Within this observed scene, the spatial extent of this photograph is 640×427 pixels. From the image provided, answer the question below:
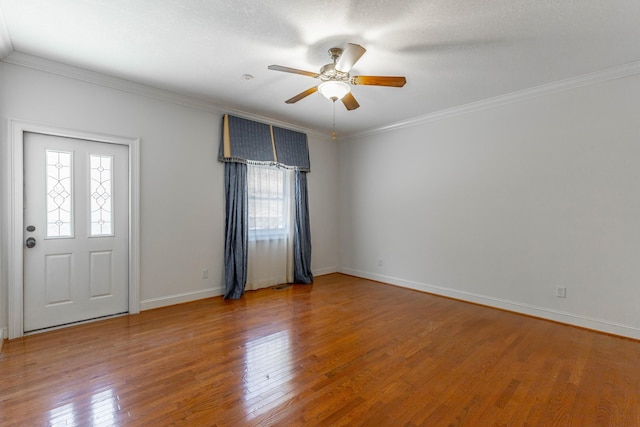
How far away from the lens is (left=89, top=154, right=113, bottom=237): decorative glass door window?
3285 millimetres

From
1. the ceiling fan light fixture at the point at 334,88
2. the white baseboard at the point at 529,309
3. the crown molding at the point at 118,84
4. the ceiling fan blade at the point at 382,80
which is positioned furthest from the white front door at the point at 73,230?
the white baseboard at the point at 529,309

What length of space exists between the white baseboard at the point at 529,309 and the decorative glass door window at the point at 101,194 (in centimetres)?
409

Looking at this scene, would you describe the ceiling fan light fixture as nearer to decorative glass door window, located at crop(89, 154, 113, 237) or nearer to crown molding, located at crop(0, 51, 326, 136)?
crown molding, located at crop(0, 51, 326, 136)

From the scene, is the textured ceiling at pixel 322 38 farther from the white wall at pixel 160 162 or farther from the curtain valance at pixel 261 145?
the curtain valance at pixel 261 145

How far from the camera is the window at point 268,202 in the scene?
185 inches

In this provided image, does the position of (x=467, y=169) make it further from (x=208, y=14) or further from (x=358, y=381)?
(x=208, y=14)

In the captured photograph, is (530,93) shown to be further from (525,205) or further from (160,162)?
(160,162)

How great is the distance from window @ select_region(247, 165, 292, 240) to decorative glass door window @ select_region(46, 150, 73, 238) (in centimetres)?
215

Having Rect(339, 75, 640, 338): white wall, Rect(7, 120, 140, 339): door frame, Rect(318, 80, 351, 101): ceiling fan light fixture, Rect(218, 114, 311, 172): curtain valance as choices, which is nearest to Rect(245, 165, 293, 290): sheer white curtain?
Rect(218, 114, 311, 172): curtain valance

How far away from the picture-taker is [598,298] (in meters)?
3.14

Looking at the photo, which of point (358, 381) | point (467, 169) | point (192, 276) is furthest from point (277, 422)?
point (467, 169)

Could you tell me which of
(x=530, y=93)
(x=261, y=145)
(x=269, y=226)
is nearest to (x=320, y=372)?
(x=269, y=226)

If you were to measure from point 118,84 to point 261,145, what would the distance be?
1.91 m

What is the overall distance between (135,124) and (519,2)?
391 cm
